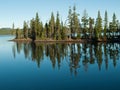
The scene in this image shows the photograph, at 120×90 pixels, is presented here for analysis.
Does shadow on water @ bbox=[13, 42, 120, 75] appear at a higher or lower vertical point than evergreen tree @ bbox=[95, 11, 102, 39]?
lower

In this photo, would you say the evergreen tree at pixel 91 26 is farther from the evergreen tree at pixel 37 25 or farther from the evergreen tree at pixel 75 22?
the evergreen tree at pixel 37 25

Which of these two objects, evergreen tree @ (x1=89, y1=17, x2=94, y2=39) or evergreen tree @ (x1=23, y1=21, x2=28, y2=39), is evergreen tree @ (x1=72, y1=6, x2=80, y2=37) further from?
evergreen tree @ (x1=23, y1=21, x2=28, y2=39)

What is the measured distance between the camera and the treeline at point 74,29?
4978 inches

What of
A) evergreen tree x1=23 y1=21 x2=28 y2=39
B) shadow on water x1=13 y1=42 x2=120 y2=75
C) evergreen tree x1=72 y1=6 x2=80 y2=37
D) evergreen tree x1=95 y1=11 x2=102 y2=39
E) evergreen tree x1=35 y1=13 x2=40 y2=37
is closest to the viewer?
shadow on water x1=13 y1=42 x2=120 y2=75

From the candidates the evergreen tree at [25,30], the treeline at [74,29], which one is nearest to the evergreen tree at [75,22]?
the treeline at [74,29]

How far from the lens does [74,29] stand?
5389 inches

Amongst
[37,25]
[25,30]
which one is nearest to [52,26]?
[37,25]

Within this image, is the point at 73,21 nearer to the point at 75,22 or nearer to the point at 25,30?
the point at 75,22

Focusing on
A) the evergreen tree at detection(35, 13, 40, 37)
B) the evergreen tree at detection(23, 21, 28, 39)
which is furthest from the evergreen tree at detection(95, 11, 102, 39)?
the evergreen tree at detection(23, 21, 28, 39)

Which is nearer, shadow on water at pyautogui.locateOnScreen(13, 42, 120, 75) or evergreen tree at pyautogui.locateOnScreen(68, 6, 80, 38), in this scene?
shadow on water at pyautogui.locateOnScreen(13, 42, 120, 75)

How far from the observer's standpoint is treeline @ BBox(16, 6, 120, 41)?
12644cm

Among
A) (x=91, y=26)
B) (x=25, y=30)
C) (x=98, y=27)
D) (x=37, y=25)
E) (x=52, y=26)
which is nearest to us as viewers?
(x=98, y=27)

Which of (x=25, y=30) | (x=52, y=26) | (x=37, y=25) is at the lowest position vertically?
(x=25, y=30)

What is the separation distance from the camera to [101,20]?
132m
